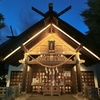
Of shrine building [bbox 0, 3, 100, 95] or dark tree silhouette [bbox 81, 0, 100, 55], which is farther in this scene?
shrine building [bbox 0, 3, 100, 95]

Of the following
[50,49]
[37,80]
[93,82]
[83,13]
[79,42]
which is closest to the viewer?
[83,13]

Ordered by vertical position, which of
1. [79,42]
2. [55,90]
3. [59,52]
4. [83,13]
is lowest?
[55,90]

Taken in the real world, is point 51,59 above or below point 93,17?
below

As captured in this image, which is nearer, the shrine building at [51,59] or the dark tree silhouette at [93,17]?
the dark tree silhouette at [93,17]

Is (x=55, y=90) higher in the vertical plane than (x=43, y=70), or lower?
lower

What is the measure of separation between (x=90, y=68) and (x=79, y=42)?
4239mm

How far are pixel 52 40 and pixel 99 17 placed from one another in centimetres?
449

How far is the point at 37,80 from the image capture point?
10.1m

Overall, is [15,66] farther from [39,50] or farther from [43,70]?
[39,50]

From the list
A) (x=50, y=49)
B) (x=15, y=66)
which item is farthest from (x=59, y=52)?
(x=15, y=66)

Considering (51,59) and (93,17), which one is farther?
(51,59)

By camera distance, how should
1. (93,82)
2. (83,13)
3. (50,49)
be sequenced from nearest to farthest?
(83,13)
(50,49)
(93,82)

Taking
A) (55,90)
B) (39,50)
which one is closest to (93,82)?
(55,90)

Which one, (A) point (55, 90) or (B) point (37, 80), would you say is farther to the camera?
(B) point (37, 80)
